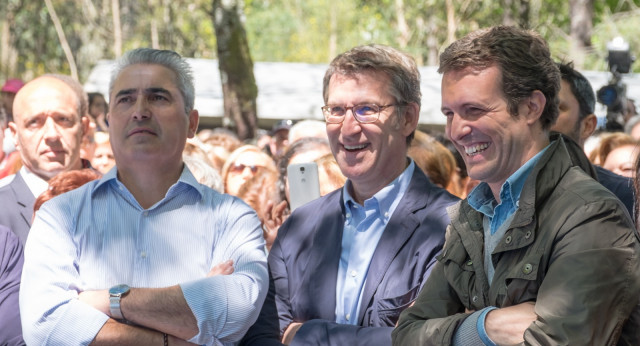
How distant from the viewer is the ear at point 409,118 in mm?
4027

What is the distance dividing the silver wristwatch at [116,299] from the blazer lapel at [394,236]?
3.16 ft

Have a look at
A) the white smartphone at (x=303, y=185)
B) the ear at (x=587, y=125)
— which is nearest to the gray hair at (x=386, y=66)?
the white smartphone at (x=303, y=185)

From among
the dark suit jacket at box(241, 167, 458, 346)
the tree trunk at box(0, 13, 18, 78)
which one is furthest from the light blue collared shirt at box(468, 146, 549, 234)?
the tree trunk at box(0, 13, 18, 78)

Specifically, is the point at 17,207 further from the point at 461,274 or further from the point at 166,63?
the point at 461,274

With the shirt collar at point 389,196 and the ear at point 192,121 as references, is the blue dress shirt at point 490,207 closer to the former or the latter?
the shirt collar at point 389,196

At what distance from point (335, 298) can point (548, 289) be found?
1.27 m

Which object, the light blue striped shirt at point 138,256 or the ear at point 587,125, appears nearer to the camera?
the light blue striped shirt at point 138,256

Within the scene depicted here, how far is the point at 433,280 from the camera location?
327cm

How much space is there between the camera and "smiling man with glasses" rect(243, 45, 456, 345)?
375 centimetres

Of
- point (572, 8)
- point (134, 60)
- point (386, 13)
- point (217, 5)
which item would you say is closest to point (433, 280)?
point (134, 60)

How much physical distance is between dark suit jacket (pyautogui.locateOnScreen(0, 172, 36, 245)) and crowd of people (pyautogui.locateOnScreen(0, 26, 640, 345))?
0.27 m

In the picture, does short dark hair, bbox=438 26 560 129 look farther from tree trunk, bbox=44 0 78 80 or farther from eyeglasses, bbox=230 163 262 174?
tree trunk, bbox=44 0 78 80

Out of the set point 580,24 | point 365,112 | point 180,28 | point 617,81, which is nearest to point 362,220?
point 365,112

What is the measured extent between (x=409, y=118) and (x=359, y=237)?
589mm
